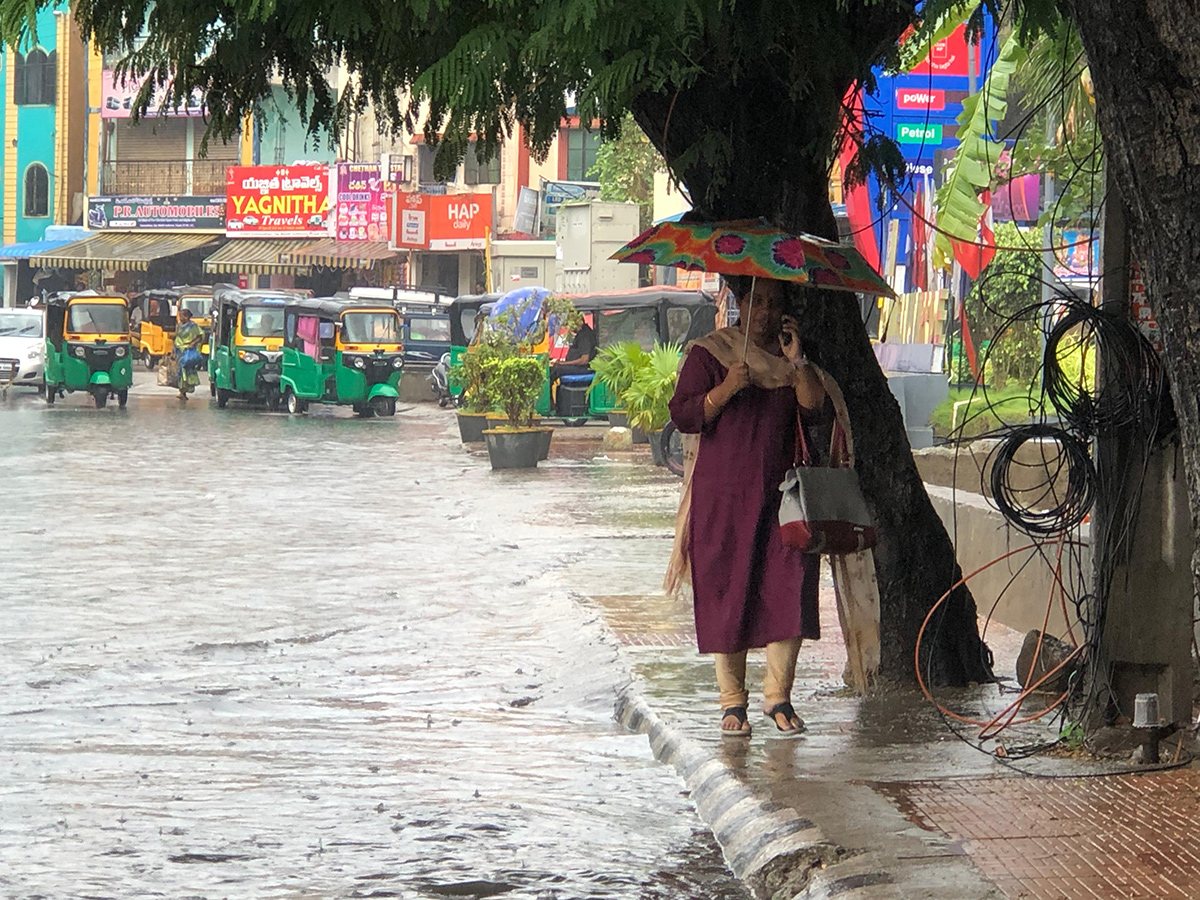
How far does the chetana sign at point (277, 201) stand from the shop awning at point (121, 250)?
2.09 meters

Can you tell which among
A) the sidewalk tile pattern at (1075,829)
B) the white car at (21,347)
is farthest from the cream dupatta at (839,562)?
the white car at (21,347)

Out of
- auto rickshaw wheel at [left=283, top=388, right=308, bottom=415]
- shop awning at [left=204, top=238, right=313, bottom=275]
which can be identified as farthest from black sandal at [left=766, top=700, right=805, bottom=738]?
shop awning at [left=204, top=238, right=313, bottom=275]

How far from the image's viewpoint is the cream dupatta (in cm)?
737

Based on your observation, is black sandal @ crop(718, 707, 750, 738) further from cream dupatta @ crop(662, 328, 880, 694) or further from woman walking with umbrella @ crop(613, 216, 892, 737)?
cream dupatta @ crop(662, 328, 880, 694)

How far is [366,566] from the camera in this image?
1402 centimetres

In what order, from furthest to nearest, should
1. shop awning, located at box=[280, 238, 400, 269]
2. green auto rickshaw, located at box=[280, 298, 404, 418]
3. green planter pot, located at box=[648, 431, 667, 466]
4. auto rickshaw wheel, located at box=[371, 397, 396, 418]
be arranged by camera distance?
1. shop awning, located at box=[280, 238, 400, 269]
2. auto rickshaw wheel, located at box=[371, 397, 396, 418]
3. green auto rickshaw, located at box=[280, 298, 404, 418]
4. green planter pot, located at box=[648, 431, 667, 466]

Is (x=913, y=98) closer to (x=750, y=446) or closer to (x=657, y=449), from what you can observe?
(x=657, y=449)

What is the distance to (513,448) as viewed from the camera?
23344mm

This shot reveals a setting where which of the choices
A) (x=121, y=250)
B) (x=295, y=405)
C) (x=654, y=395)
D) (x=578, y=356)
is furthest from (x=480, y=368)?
(x=121, y=250)

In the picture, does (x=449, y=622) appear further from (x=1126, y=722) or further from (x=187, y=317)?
(x=187, y=317)

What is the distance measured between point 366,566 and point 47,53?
5629cm

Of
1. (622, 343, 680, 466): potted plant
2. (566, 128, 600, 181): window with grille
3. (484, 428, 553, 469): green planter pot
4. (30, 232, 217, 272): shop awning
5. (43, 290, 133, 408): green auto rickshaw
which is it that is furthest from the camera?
(30, 232, 217, 272): shop awning

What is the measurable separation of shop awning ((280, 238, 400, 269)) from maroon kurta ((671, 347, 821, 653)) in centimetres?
4697

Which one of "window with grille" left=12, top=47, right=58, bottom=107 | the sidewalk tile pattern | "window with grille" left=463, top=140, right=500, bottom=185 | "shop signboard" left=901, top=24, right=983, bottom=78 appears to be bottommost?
the sidewalk tile pattern
